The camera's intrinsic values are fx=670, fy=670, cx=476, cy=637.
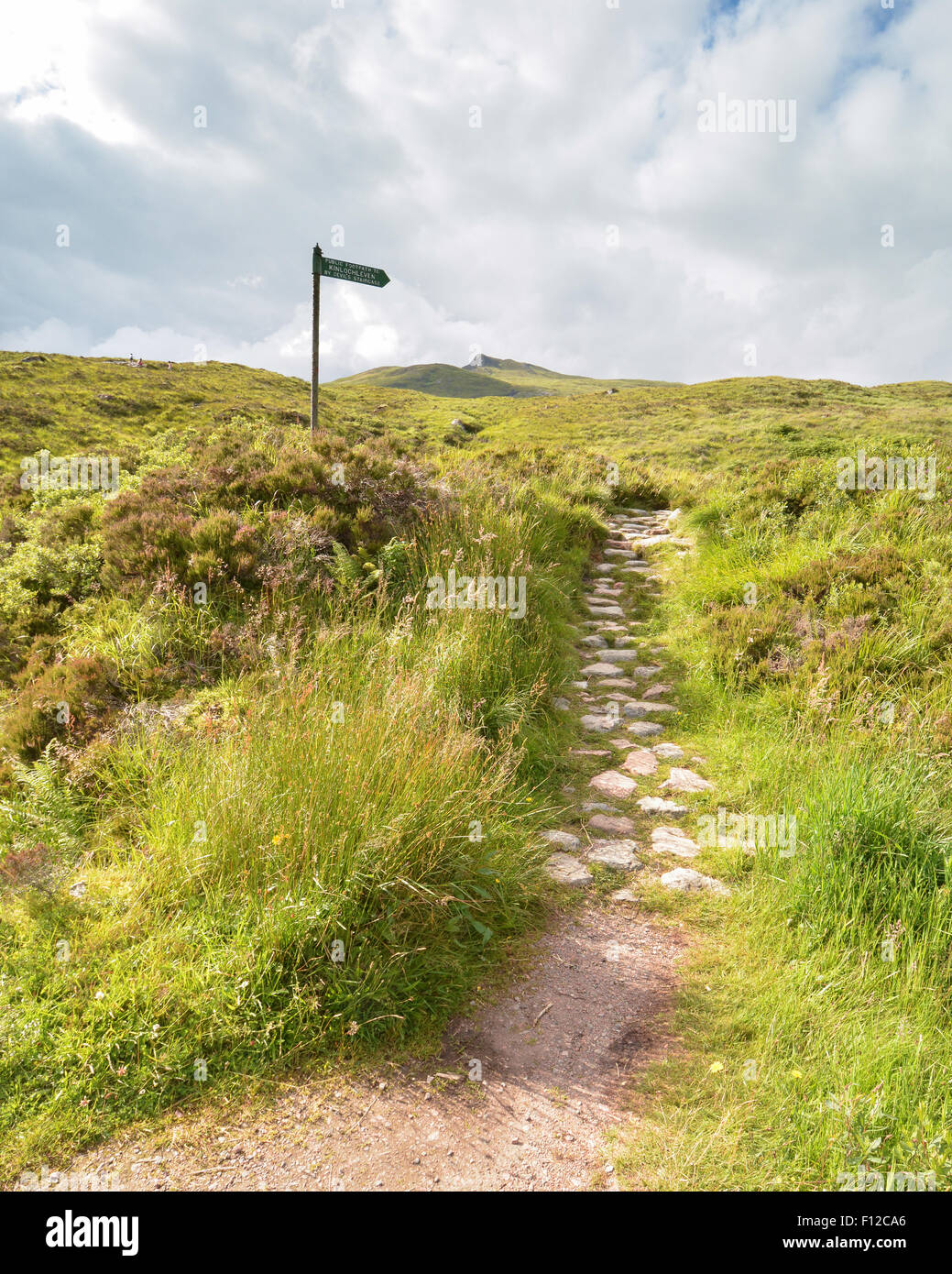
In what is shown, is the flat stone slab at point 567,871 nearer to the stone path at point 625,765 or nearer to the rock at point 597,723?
the stone path at point 625,765

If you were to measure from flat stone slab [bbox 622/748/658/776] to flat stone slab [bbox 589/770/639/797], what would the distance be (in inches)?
5.2

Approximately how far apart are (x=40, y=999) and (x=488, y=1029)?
1893 millimetres

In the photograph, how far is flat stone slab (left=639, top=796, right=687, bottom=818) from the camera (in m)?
4.73

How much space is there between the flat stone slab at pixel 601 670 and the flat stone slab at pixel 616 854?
2.88 metres

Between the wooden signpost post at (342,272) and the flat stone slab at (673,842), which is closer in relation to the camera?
the flat stone slab at (673,842)

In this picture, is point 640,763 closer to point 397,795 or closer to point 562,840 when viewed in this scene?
point 562,840

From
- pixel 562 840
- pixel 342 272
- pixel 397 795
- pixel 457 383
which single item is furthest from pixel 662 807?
pixel 457 383

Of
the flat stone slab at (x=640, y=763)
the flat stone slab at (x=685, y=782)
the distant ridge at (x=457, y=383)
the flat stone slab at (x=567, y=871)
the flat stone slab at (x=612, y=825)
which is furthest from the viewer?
the distant ridge at (x=457, y=383)

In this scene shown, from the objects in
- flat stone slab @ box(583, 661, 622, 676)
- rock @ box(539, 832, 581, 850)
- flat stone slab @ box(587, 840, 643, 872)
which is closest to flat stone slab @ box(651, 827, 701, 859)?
flat stone slab @ box(587, 840, 643, 872)

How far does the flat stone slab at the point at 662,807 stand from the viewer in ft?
15.5

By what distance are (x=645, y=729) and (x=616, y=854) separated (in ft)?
6.36

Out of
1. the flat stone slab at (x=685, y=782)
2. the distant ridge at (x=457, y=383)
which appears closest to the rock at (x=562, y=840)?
the flat stone slab at (x=685, y=782)

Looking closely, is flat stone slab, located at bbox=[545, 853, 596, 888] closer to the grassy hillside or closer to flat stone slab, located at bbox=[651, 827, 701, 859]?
the grassy hillside

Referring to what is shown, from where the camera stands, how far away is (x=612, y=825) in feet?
15.2
